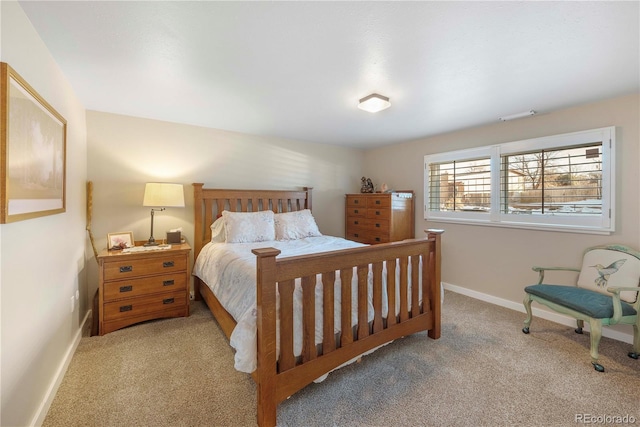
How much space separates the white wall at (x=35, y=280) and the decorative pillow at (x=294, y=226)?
1951 millimetres

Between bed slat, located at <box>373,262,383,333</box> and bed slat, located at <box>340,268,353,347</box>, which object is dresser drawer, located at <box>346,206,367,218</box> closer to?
bed slat, located at <box>373,262,383,333</box>

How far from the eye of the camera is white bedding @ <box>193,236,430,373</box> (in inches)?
58.6

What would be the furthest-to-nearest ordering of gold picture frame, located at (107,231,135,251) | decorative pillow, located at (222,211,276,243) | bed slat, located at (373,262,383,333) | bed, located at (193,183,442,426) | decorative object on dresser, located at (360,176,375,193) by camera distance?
1. decorative object on dresser, located at (360,176,375,193)
2. decorative pillow, located at (222,211,276,243)
3. gold picture frame, located at (107,231,135,251)
4. bed slat, located at (373,262,383,333)
5. bed, located at (193,183,442,426)

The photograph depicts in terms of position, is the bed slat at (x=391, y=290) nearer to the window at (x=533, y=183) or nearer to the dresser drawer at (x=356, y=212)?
the window at (x=533, y=183)

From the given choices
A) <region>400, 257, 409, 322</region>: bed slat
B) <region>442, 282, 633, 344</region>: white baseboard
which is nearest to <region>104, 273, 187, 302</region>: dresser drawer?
<region>400, 257, 409, 322</region>: bed slat

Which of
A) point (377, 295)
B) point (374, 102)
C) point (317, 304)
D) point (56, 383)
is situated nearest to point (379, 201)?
point (374, 102)

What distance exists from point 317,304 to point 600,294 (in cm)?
248

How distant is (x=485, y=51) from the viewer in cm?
167

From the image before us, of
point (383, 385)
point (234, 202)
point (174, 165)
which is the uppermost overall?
point (174, 165)

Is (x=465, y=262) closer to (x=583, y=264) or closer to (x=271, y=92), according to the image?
(x=583, y=264)

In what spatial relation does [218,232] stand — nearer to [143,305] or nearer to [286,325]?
[143,305]

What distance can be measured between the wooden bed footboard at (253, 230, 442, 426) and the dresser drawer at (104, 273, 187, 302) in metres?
1.70

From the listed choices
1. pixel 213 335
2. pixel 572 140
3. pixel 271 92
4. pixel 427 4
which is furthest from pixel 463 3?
pixel 213 335

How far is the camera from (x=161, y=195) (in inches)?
109
